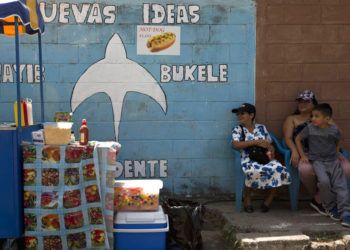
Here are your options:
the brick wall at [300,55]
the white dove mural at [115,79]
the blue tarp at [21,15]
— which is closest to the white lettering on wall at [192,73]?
the white dove mural at [115,79]

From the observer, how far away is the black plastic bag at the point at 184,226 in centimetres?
462

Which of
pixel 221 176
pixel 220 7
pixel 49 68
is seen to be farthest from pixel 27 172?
pixel 220 7

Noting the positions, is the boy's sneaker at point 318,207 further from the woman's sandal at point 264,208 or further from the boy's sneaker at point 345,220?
the woman's sandal at point 264,208

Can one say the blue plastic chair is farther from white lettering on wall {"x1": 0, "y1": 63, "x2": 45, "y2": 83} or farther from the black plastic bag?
white lettering on wall {"x1": 0, "y1": 63, "x2": 45, "y2": 83}

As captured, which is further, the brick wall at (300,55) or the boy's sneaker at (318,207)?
the brick wall at (300,55)

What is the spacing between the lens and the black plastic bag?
4625 millimetres

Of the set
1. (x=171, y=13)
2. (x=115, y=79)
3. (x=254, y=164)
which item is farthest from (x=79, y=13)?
(x=254, y=164)

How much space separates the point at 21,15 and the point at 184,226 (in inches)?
93.3

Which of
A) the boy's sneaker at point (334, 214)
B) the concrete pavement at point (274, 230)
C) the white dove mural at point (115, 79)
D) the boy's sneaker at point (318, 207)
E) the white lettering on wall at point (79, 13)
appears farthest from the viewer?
the white dove mural at point (115, 79)

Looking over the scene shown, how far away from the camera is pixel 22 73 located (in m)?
5.85

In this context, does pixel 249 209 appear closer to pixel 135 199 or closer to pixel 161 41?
pixel 135 199

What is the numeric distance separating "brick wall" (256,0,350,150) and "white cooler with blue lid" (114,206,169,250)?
237 cm

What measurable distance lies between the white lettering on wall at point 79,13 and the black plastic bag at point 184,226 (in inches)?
98.7

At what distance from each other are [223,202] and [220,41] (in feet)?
6.52
